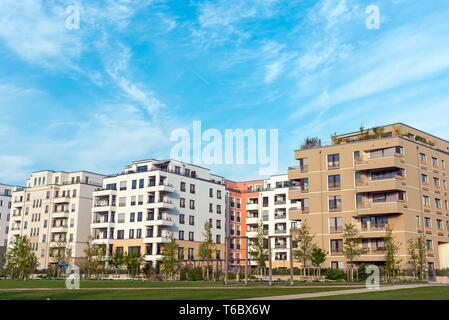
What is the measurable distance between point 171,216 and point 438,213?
1884 inches

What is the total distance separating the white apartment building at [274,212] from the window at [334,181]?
29.4 m

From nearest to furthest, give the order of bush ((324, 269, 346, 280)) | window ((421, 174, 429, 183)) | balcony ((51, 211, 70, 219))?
bush ((324, 269, 346, 280)), window ((421, 174, 429, 183)), balcony ((51, 211, 70, 219))

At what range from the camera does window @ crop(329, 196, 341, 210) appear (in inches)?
2901

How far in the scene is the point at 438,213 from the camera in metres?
74.6

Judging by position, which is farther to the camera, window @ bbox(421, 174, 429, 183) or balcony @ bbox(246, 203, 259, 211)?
balcony @ bbox(246, 203, 259, 211)

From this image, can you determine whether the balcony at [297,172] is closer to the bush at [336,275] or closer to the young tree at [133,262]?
the bush at [336,275]

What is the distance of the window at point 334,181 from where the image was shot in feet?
244

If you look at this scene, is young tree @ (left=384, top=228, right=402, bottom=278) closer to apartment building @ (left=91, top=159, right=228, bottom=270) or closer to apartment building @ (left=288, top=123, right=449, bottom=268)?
apartment building @ (left=288, top=123, right=449, bottom=268)

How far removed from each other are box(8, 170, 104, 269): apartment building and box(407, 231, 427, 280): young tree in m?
67.7

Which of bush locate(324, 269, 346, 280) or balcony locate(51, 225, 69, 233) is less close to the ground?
balcony locate(51, 225, 69, 233)

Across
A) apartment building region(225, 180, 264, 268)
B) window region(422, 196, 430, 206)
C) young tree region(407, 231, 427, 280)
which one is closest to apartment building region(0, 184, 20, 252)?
apartment building region(225, 180, 264, 268)

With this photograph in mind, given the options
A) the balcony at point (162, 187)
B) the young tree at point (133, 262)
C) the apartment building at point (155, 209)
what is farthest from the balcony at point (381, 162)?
the young tree at point (133, 262)
